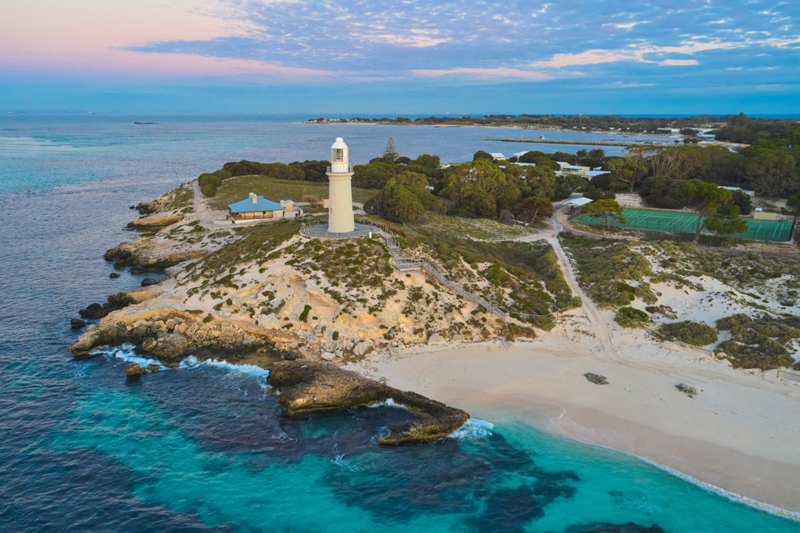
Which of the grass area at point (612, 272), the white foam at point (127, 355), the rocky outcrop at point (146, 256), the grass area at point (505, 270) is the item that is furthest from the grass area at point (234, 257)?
the grass area at point (612, 272)

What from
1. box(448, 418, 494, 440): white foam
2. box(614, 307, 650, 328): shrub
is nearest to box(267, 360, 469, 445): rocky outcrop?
box(448, 418, 494, 440): white foam

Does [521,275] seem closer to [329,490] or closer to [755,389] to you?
[755,389]

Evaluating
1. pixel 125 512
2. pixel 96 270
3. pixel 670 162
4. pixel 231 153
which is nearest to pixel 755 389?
pixel 125 512

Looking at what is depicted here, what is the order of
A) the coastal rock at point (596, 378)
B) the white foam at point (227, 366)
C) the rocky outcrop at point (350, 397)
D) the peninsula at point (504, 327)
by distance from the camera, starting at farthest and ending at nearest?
the white foam at point (227, 366) < the coastal rock at point (596, 378) < the peninsula at point (504, 327) < the rocky outcrop at point (350, 397)

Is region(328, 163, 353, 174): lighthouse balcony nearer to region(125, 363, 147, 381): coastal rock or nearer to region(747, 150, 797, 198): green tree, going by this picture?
region(125, 363, 147, 381): coastal rock

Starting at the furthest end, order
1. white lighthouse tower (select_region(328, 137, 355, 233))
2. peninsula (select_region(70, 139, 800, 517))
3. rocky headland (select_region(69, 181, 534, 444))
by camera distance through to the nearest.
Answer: white lighthouse tower (select_region(328, 137, 355, 233)) < rocky headland (select_region(69, 181, 534, 444)) < peninsula (select_region(70, 139, 800, 517))

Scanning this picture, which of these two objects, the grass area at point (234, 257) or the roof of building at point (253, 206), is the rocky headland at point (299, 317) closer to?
the grass area at point (234, 257)

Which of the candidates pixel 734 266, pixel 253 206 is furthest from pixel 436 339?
pixel 253 206
